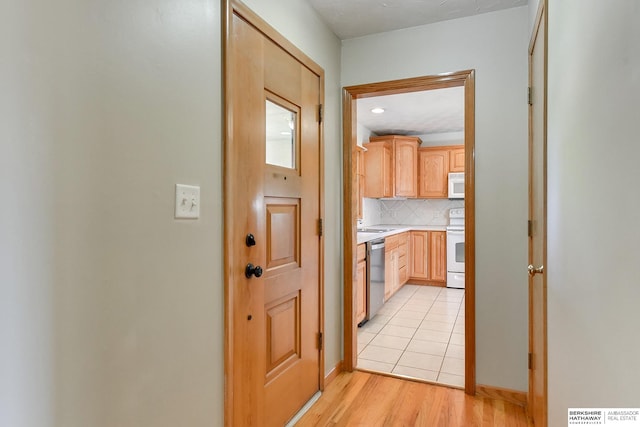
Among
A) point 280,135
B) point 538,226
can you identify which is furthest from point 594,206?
point 280,135

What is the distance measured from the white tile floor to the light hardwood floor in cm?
19

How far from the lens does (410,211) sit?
21.1ft

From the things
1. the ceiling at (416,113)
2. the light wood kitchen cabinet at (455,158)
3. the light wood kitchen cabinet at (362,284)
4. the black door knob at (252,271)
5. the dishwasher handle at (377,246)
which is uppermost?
the ceiling at (416,113)

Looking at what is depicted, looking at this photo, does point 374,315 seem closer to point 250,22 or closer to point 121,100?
point 250,22

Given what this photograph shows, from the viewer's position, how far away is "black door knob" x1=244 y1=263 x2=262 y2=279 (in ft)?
5.37

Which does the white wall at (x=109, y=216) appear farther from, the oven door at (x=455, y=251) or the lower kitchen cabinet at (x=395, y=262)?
the oven door at (x=455, y=251)

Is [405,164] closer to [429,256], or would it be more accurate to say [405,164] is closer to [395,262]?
[429,256]

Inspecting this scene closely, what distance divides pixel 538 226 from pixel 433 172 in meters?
4.29

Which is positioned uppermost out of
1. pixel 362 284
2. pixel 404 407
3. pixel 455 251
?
pixel 455 251

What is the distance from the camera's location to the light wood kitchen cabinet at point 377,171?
5.75 meters

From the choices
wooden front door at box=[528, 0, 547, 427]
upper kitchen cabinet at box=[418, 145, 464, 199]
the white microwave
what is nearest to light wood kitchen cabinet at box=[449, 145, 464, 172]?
upper kitchen cabinet at box=[418, 145, 464, 199]

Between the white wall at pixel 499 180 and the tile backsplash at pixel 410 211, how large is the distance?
3564mm

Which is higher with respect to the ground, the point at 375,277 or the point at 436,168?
the point at 436,168

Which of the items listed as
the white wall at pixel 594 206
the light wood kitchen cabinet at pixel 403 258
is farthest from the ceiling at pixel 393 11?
the light wood kitchen cabinet at pixel 403 258
